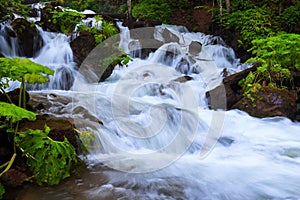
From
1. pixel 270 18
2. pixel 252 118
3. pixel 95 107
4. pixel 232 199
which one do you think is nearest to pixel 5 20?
pixel 95 107

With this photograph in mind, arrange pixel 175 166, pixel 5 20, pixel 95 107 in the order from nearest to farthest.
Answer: pixel 175 166
pixel 95 107
pixel 5 20

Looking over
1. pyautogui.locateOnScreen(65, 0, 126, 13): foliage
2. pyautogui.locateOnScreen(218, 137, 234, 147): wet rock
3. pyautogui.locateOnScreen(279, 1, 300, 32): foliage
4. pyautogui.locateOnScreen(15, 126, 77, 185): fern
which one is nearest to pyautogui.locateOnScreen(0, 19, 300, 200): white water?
pyautogui.locateOnScreen(218, 137, 234, 147): wet rock

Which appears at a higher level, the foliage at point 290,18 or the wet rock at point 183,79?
the foliage at point 290,18

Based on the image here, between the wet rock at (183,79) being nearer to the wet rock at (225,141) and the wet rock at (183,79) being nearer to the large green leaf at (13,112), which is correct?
the wet rock at (225,141)

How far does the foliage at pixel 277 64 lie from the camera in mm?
7082

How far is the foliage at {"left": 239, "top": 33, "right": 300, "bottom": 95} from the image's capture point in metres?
7.08

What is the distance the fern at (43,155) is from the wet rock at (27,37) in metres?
6.46

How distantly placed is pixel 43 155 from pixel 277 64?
635 cm

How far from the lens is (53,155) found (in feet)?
10.6

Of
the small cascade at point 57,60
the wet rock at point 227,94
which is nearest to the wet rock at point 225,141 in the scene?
the wet rock at point 227,94

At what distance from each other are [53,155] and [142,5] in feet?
45.4

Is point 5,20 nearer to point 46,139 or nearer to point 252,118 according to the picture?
point 46,139

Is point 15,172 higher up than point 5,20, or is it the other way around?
point 5,20

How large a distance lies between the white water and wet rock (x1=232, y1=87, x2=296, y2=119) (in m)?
0.19
